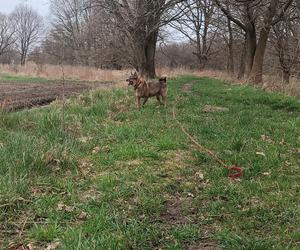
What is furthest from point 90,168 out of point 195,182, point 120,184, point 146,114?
point 146,114

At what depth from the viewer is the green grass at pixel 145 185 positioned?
4078mm

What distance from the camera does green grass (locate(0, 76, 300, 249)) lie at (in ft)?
13.4

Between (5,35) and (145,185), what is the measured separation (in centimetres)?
8805

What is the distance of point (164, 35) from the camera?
38.6 m

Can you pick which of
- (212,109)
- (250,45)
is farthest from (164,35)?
(212,109)

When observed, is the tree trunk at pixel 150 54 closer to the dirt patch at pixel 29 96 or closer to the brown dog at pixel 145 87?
the dirt patch at pixel 29 96

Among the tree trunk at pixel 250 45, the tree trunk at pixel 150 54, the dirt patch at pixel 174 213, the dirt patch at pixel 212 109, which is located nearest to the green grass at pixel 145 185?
the dirt patch at pixel 174 213

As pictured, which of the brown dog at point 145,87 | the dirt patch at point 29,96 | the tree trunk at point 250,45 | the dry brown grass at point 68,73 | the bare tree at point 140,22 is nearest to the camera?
the brown dog at point 145,87

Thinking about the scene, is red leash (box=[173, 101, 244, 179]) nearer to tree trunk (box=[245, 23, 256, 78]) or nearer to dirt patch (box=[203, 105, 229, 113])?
dirt patch (box=[203, 105, 229, 113])

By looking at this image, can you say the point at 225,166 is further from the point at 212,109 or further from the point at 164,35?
the point at 164,35

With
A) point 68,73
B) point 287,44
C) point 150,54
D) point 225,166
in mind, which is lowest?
point 225,166

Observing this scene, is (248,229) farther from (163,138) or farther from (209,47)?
(209,47)

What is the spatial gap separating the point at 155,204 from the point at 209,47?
5278cm

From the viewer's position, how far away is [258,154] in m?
6.82
